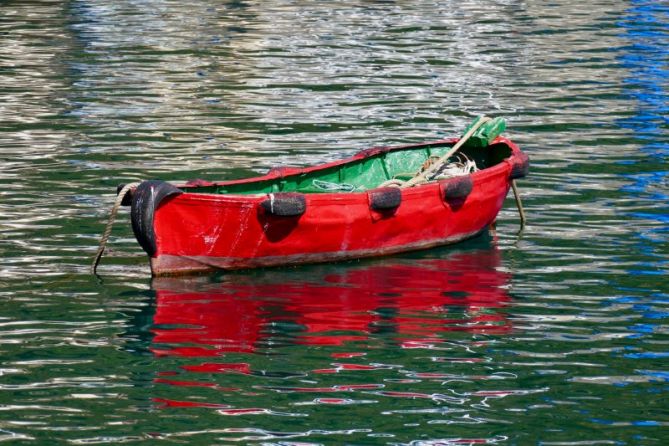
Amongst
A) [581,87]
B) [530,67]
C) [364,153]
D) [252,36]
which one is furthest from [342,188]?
[252,36]

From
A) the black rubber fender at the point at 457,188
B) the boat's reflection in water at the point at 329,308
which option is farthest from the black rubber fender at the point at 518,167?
the boat's reflection in water at the point at 329,308

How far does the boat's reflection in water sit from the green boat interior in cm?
111

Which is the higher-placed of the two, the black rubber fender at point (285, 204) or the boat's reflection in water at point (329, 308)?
the black rubber fender at point (285, 204)

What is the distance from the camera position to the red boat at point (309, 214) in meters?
14.9

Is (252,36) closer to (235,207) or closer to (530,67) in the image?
(530,67)

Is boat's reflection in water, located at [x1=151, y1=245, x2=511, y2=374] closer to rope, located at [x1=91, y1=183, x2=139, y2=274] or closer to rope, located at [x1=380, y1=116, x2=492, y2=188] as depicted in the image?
rope, located at [x1=91, y1=183, x2=139, y2=274]

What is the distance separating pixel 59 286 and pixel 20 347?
2055 millimetres

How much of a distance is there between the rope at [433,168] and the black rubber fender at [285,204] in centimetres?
180

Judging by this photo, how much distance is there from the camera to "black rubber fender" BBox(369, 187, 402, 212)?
52.2 feet

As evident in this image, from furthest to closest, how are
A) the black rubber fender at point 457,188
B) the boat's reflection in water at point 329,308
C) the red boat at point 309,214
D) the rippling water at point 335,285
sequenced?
the black rubber fender at point 457,188
the red boat at point 309,214
the boat's reflection in water at point 329,308
the rippling water at point 335,285

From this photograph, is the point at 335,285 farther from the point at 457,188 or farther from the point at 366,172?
the point at 366,172

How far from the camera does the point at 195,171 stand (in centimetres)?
2091

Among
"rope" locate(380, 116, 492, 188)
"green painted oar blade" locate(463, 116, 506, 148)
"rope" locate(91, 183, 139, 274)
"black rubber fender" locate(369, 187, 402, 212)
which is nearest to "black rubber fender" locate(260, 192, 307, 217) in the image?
"black rubber fender" locate(369, 187, 402, 212)

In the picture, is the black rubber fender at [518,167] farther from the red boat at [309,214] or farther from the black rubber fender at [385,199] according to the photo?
the black rubber fender at [385,199]
